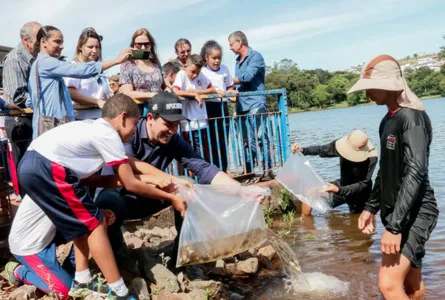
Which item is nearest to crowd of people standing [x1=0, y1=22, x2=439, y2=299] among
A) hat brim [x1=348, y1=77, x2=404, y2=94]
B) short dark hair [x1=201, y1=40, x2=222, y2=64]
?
hat brim [x1=348, y1=77, x2=404, y2=94]

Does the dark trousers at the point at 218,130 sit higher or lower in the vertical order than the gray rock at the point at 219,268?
higher

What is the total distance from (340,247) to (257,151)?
1.85 metres

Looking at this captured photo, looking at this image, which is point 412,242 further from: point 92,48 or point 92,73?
point 92,48

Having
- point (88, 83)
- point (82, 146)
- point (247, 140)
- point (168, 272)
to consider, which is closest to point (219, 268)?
point (168, 272)

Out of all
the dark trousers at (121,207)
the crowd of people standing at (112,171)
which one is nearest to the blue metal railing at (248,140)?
the crowd of people standing at (112,171)

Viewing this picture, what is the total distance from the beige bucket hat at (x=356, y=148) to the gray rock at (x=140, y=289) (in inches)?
124

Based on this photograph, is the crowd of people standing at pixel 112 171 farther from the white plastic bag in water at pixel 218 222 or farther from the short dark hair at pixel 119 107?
the white plastic bag in water at pixel 218 222

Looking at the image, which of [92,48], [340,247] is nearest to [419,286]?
[340,247]

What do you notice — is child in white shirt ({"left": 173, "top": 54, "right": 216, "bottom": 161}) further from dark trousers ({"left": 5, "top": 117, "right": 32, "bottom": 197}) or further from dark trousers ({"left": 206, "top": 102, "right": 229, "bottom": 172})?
dark trousers ({"left": 5, "top": 117, "right": 32, "bottom": 197})

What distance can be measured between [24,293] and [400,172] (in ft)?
9.24

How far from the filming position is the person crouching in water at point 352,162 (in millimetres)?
5562

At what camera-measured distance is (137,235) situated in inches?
191

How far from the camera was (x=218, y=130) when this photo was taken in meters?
6.26

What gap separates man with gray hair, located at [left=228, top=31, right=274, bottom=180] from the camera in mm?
6562
